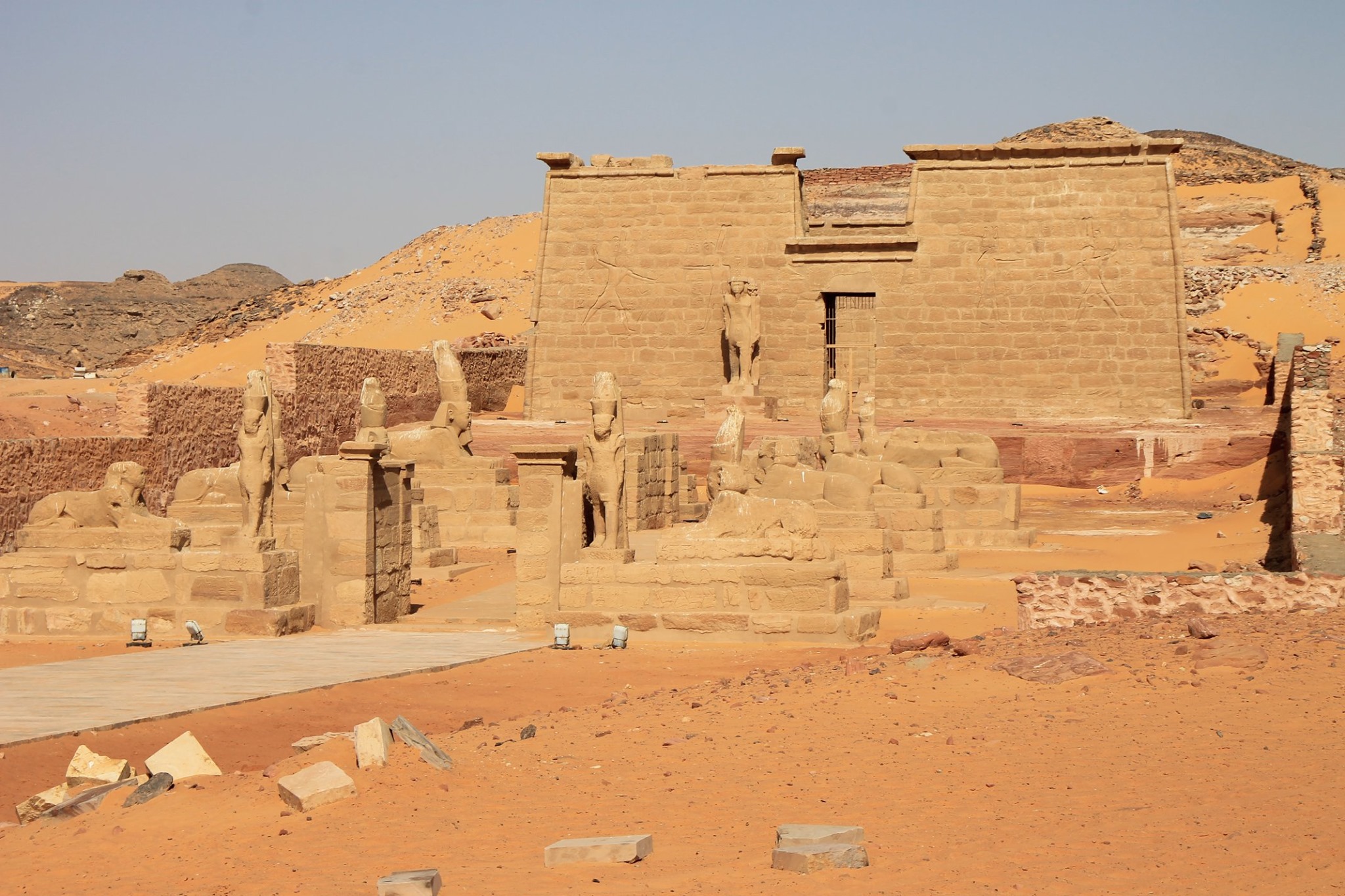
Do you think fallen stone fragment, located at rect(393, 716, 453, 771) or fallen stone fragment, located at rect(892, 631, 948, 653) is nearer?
fallen stone fragment, located at rect(393, 716, 453, 771)

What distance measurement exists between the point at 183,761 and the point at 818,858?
131 inches

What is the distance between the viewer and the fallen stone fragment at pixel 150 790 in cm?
645

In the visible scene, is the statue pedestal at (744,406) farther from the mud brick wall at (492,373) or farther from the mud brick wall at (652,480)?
the mud brick wall at (492,373)

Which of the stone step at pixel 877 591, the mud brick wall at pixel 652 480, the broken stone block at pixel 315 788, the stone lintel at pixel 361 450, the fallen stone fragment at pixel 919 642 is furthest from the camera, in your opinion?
the mud brick wall at pixel 652 480

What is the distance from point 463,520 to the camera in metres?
18.6

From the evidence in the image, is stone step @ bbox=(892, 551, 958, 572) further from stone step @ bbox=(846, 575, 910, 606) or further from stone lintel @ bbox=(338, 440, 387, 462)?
stone lintel @ bbox=(338, 440, 387, 462)

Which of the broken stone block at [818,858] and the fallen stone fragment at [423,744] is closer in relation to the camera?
the broken stone block at [818,858]

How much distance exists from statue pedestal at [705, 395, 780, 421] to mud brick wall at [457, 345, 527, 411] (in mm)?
6481

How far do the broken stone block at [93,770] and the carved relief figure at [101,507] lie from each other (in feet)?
18.2

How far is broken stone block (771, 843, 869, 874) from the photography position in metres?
5.07

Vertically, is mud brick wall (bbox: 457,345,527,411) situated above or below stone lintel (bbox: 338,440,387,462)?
above

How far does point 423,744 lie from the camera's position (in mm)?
6707

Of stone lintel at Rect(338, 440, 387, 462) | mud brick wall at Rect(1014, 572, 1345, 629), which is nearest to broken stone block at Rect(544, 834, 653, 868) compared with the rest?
mud brick wall at Rect(1014, 572, 1345, 629)

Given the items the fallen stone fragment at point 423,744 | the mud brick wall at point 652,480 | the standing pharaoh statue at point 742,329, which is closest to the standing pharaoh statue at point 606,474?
the fallen stone fragment at point 423,744
